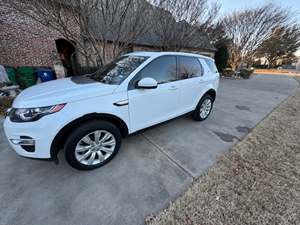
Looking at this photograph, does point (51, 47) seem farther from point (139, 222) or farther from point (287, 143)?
point (287, 143)

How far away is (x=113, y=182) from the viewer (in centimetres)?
221

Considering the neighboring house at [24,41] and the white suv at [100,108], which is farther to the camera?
the neighboring house at [24,41]

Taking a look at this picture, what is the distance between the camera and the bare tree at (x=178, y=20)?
681cm

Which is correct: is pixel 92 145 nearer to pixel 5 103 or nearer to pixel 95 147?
pixel 95 147

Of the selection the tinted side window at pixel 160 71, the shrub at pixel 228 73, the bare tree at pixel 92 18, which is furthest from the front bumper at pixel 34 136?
the shrub at pixel 228 73

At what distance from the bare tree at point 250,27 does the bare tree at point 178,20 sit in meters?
6.81

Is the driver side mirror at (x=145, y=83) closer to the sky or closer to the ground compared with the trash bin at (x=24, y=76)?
closer to the sky

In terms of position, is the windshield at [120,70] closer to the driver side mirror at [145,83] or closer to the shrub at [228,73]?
the driver side mirror at [145,83]

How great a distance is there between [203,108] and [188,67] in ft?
4.31

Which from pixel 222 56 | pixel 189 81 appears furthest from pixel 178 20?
pixel 222 56

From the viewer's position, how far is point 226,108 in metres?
5.51

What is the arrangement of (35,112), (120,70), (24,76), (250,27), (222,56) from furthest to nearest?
(222,56) < (250,27) < (24,76) < (120,70) < (35,112)

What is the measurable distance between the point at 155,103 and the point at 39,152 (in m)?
1.92

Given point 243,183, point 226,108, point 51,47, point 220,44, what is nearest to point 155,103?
point 243,183
